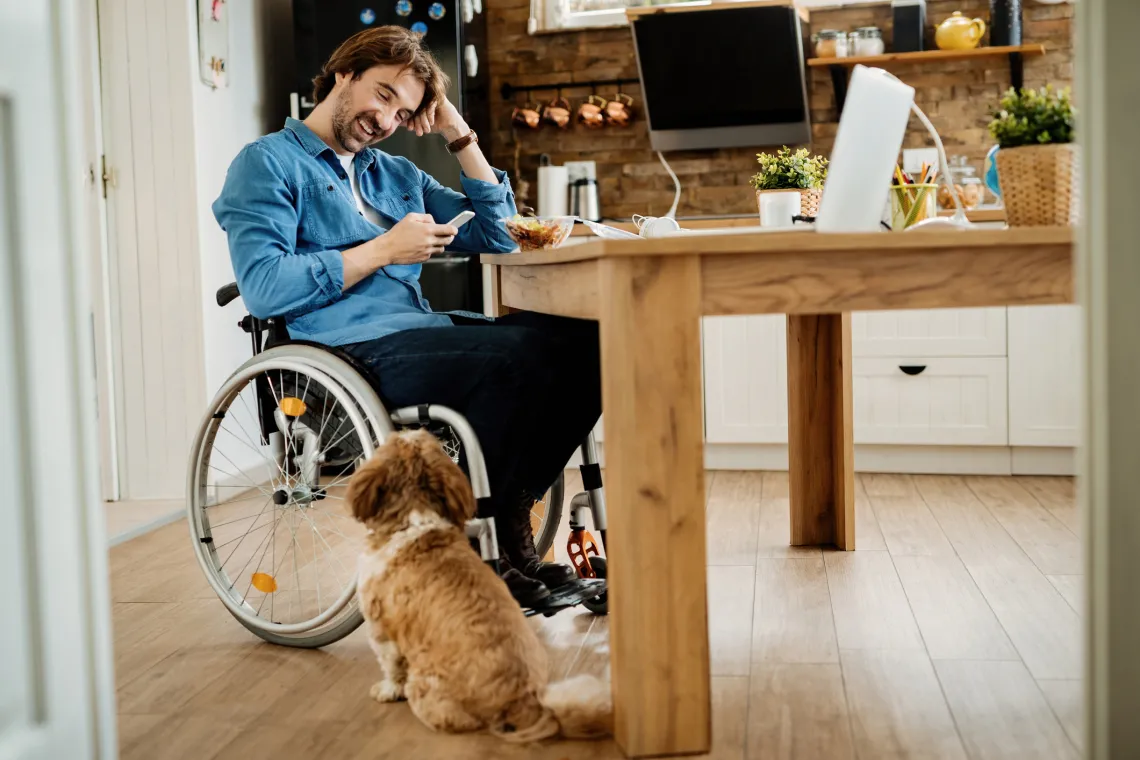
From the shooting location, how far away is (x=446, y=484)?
1778 millimetres

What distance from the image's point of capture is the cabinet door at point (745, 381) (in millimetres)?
3982

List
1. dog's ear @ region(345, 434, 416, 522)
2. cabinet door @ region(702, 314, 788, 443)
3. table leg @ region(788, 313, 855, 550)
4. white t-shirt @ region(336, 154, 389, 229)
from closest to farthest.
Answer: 1. dog's ear @ region(345, 434, 416, 522)
2. white t-shirt @ region(336, 154, 389, 229)
3. table leg @ region(788, 313, 855, 550)
4. cabinet door @ region(702, 314, 788, 443)

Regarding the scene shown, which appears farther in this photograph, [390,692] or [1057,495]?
[1057,495]

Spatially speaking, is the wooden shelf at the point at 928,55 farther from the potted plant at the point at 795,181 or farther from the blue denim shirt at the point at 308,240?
the blue denim shirt at the point at 308,240

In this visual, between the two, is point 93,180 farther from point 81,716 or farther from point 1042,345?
point 1042,345

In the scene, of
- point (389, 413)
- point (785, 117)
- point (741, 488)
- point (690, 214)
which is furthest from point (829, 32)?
point (389, 413)

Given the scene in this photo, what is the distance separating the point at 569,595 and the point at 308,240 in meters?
0.86

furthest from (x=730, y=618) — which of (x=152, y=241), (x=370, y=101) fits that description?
(x=152, y=241)

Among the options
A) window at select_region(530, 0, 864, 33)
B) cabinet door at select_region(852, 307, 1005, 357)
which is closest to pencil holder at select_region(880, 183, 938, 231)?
cabinet door at select_region(852, 307, 1005, 357)

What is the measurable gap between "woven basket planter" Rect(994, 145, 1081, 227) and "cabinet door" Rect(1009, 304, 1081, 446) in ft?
7.11

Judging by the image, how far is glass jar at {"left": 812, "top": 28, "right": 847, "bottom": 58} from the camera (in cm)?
426

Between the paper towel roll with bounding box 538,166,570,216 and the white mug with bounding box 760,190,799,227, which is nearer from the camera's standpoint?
the white mug with bounding box 760,190,799,227

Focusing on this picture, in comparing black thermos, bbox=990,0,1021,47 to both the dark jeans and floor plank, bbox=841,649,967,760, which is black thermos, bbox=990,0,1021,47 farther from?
floor plank, bbox=841,649,967,760

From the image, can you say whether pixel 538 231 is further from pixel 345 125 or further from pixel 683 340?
pixel 683 340
